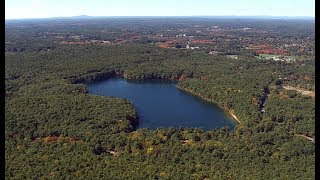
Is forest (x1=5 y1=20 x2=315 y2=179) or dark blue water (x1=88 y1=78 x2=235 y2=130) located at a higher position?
forest (x1=5 y1=20 x2=315 y2=179)

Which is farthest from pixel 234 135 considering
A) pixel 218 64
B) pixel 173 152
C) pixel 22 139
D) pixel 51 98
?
pixel 218 64

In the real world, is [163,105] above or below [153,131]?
below

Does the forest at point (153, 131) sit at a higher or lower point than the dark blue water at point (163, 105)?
higher

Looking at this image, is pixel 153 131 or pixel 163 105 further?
pixel 163 105

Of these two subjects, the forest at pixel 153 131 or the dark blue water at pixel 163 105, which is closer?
the forest at pixel 153 131

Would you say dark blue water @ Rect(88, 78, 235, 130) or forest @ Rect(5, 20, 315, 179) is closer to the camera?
forest @ Rect(5, 20, 315, 179)
